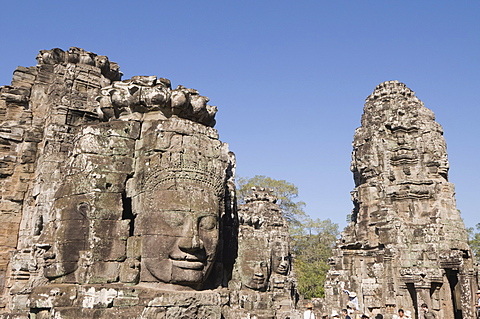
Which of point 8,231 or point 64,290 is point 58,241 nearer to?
point 64,290

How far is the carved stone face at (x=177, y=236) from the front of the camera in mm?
5039

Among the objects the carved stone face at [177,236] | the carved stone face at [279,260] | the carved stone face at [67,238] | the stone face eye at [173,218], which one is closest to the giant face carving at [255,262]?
the carved stone face at [279,260]

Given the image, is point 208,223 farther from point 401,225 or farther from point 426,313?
point 401,225

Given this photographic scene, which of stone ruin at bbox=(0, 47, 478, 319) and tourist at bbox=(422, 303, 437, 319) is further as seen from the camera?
tourist at bbox=(422, 303, 437, 319)

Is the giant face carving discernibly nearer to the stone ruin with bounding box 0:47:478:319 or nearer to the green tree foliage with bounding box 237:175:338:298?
the stone ruin with bounding box 0:47:478:319

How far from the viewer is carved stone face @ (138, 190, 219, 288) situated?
5039mm

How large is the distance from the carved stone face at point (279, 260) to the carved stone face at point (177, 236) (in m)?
6.79

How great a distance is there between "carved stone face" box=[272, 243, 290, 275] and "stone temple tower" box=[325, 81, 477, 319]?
17.8 feet

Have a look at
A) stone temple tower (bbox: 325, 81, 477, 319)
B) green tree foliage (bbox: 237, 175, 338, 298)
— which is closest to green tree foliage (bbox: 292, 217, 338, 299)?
green tree foliage (bbox: 237, 175, 338, 298)

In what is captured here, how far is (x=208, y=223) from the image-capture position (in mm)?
5328

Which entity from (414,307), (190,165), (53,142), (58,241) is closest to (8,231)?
(53,142)

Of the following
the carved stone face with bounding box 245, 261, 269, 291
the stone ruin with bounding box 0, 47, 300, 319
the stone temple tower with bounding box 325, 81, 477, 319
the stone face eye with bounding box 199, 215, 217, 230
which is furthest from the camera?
the stone temple tower with bounding box 325, 81, 477, 319

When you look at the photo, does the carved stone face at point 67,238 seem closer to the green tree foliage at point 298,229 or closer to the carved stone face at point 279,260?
the carved stone face at point 279,260

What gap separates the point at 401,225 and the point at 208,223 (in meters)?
13.8
